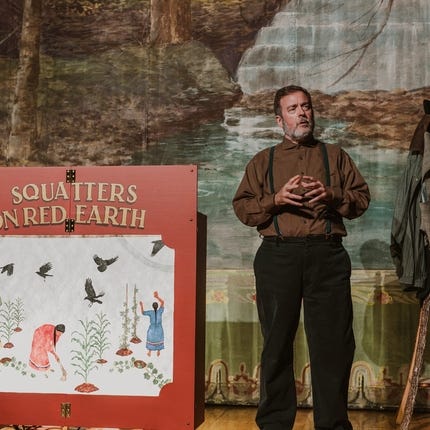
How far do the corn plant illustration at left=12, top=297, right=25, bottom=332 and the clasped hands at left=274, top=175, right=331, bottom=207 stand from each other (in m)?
1.12

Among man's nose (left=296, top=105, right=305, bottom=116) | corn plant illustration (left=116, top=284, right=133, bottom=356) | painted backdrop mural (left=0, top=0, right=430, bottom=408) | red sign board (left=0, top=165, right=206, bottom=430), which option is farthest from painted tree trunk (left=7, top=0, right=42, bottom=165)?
man's nose (left=296, top=105, right=305, bottom=116)

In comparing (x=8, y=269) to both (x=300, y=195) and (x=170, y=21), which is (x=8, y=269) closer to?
(x=300, y=195)

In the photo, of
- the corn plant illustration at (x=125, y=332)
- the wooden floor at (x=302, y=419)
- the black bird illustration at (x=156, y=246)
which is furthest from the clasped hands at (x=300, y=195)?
the wooden floor at (x=302, y=419)

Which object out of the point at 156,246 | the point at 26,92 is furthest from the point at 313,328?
the point at 26,92

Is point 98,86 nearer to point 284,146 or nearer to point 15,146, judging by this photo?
point 15,146

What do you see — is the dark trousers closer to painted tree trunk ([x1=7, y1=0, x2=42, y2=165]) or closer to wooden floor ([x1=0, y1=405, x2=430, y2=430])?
wooden floor ([x1=0, y1=405, x2=430, y2=430])

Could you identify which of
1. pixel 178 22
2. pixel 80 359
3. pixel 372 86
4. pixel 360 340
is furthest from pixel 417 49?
pixel 80 359

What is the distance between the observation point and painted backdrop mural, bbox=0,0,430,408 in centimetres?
432

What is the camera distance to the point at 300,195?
294cm

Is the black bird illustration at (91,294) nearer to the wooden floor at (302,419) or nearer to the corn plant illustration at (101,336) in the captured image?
the corn plant illustration at (101,336)

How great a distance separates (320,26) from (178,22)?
89 centimetres

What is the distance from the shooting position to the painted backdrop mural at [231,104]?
170 inches

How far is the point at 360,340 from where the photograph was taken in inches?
168

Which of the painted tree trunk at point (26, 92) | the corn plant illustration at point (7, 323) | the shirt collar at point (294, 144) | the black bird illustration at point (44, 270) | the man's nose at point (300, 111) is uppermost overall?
the painted tree trunk at point (26, 92)
